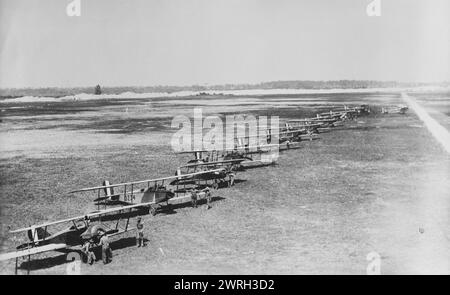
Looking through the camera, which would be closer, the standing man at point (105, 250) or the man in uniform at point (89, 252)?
the standing man at point (105, 250)

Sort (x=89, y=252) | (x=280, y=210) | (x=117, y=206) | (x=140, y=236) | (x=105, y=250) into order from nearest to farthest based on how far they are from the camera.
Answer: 1. (x=105, y=250)
2. (x=89, y=252)
3. (x=140, y=236)
4. (x=280, y=210)
5. (x=117, y=206)

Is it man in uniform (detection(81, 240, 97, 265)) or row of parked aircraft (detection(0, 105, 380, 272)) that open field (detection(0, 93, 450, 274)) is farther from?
row of parked aircraft (detection(0, 105, 380, 272))

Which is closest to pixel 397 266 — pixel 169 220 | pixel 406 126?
pixel 169 220


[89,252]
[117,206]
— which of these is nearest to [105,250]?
[89,252]

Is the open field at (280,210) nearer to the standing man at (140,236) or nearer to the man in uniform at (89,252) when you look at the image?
the man in uniform at (89,252)

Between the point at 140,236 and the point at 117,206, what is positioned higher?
the point at 140,236

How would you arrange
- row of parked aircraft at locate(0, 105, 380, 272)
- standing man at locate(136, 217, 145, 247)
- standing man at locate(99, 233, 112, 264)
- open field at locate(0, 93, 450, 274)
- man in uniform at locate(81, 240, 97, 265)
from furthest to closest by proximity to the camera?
standing man at locate(136, 217, 145, 247) → row of parked aircraft at locate(0, 105, 380, 272) → man in uniform at locate(81, 240, 97, 265) → standing man at locate(99, 233, 112, 264) → open field at locate(0, 93, 450, 274)

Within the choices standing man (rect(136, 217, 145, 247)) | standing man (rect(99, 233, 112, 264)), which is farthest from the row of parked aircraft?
standing man (rect(99, 233, 112, 264))

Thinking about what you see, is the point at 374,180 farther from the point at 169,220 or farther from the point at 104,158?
the point at 104,158

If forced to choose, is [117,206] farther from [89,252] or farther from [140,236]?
[89,252]

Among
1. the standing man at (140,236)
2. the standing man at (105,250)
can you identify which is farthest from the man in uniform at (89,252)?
the standing man at (140,236)
